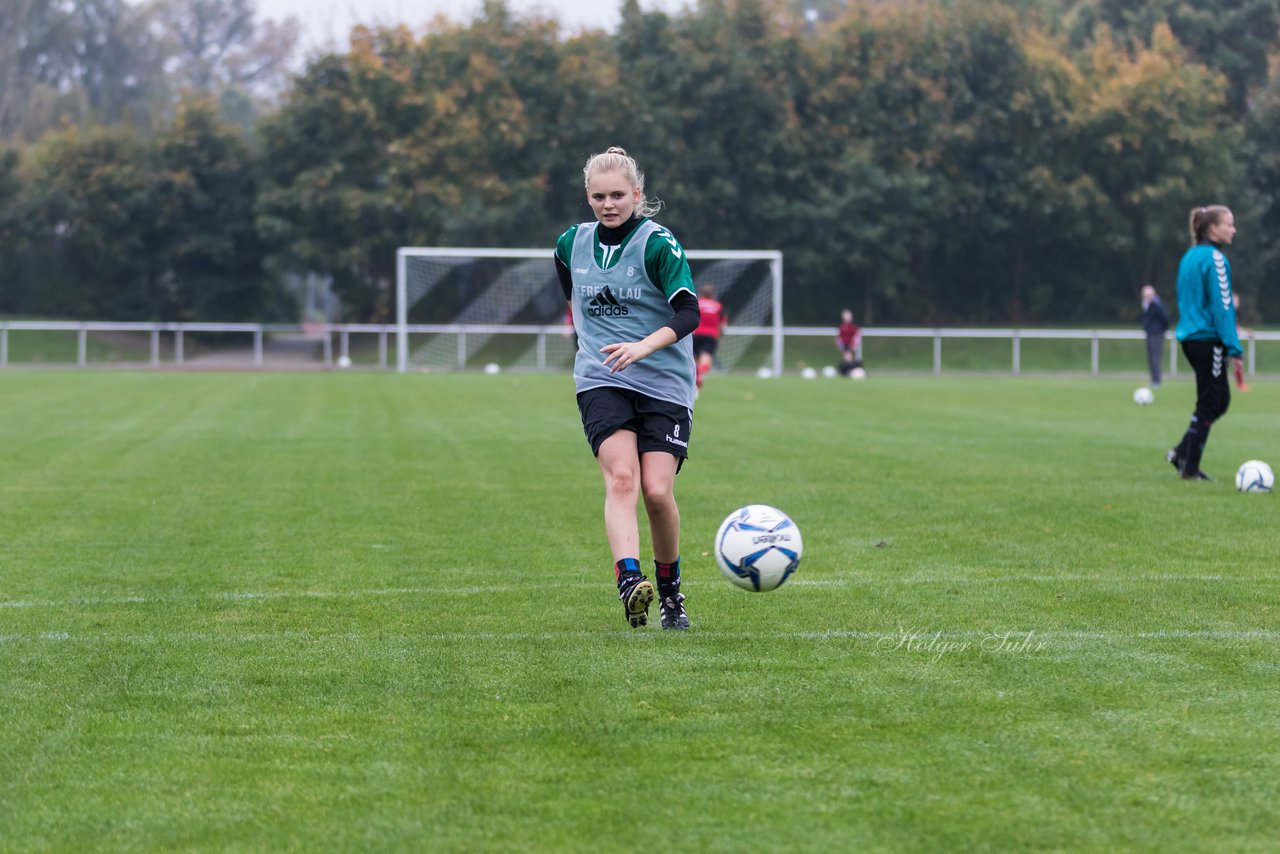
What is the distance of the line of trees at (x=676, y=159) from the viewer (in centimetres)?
4572

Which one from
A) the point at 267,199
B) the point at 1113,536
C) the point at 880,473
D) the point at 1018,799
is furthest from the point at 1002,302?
the point at 1018,799

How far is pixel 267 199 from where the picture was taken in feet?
150

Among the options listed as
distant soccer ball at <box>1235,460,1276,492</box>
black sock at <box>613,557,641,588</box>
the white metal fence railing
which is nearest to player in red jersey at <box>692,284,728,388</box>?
the white metal fence railing

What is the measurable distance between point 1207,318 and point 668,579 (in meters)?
6.81

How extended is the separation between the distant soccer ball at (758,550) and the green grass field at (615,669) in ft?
0.62

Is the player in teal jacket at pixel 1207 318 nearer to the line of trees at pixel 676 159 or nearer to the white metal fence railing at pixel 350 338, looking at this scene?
the white metal fence railing at pixel 350 338

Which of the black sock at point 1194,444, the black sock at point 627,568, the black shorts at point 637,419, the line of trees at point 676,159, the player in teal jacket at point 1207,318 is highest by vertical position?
the line of trees at point 676,159

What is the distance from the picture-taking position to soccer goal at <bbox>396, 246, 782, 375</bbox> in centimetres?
3847

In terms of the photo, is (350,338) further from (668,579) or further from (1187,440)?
(668,579)

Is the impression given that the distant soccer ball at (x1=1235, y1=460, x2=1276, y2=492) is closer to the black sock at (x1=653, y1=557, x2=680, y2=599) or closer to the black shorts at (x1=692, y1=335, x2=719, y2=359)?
the black sock at (x1=653, y1=557, x2=680, y2=599)

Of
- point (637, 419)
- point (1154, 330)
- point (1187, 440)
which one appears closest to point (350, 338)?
point (1154, 330)
